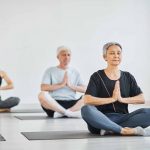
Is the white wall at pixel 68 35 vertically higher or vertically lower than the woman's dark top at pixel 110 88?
higher

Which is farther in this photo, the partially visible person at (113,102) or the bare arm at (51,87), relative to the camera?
the bare arm at (51,87)

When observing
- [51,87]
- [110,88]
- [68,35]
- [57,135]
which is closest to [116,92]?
[110,88]

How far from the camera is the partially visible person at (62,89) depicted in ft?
20.7

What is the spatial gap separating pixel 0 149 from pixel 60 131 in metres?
1.34

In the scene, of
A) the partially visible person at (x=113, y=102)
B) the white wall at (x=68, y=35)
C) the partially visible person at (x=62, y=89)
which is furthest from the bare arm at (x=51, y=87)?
the white wall at (x=68, y=35)

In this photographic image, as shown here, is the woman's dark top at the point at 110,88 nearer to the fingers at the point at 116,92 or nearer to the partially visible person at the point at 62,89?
the fingers at the point at 116,92

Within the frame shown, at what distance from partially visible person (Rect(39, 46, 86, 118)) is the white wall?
354 centimetres

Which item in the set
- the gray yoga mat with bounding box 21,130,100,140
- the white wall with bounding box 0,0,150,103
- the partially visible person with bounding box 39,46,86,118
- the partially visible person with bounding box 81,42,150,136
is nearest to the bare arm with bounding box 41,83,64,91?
the partially visible person with bounding box 39,46,86,118

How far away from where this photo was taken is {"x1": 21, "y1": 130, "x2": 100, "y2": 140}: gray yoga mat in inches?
156

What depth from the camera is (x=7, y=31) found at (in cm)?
988

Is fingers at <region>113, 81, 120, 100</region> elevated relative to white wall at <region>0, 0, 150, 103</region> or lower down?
lower down

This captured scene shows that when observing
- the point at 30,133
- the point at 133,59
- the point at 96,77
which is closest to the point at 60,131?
the point at 30,133

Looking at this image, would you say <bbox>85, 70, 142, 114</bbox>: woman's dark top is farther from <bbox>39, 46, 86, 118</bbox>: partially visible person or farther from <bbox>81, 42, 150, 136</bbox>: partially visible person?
<bbox>39, 46, 86, 118</bbox>: partially visible person

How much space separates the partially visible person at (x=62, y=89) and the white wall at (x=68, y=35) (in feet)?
11.6
